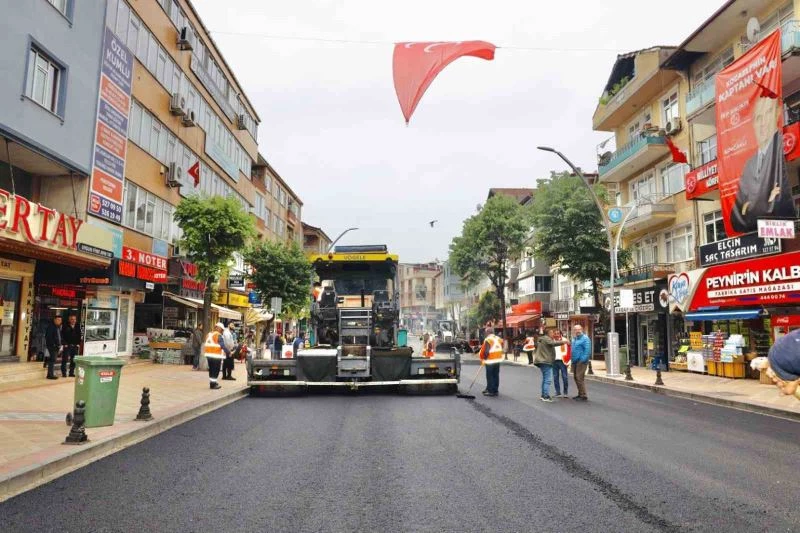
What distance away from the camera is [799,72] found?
18.7 meters

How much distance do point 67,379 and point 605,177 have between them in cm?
2735

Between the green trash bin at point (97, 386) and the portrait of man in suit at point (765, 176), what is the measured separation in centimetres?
1776

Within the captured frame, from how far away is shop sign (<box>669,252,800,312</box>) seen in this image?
1742 centimetres

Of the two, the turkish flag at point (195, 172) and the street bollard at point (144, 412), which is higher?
the turkish flag at point (195, 172)

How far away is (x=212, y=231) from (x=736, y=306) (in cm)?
1833

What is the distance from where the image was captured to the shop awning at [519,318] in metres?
49.3

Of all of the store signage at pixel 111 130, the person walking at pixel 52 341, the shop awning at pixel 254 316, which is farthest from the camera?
the shop awning at pixel 254 316

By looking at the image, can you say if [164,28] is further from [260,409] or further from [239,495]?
[239,495]

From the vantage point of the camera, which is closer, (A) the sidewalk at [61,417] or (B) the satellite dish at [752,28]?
(A) the sidewalk at [61,417]

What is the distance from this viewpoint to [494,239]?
48781 millimetres

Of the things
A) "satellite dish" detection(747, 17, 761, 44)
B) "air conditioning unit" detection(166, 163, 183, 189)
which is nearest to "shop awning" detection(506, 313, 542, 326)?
"satellite dish" detection(747, 17, 761, 44)

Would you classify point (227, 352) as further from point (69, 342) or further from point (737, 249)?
point (737, 249)

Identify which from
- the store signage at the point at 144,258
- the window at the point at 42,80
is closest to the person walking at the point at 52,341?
the store signage at the point at 144,258

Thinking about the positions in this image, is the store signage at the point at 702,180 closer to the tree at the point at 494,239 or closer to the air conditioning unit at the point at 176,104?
the air conditioning unit at the point at 176,104
